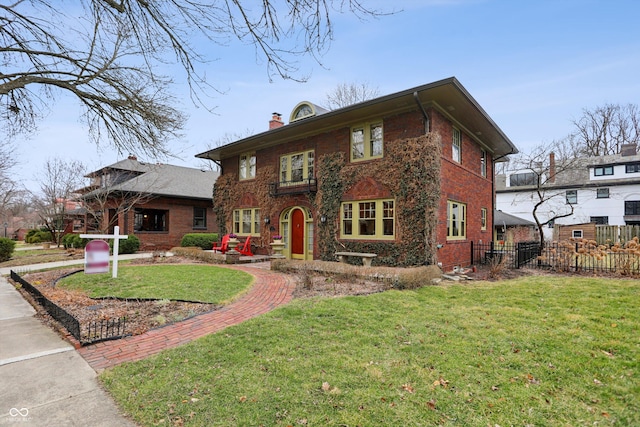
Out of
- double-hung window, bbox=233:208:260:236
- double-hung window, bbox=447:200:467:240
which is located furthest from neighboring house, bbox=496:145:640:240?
double-hung window, bbox=233:208:260:236

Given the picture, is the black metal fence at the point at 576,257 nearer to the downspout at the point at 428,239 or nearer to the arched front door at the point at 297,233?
the downspout at the point at 428,239

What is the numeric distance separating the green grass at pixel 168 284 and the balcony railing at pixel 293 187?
16.1 ft

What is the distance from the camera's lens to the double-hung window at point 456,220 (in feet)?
38.7

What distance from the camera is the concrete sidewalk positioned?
287 centimetres

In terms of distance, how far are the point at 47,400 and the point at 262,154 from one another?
14106mm

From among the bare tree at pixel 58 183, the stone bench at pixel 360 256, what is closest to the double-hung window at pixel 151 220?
the bare tree at pixel 58 183

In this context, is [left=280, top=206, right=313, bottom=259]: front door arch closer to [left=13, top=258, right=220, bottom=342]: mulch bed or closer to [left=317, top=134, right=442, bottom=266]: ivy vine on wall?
[left=317, top=134, right=442, bottom=266]: ivy vine on wall

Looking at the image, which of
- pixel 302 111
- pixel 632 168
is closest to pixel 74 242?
pixel 302 111

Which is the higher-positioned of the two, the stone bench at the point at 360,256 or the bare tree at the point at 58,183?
the bare tree at the point at 58,183

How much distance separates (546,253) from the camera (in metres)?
12.9

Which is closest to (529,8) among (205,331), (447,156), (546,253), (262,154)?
(447,156)

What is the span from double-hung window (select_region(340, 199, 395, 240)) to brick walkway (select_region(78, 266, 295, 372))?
508 cm

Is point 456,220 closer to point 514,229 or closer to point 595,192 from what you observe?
point 514,229

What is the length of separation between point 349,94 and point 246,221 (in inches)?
638
